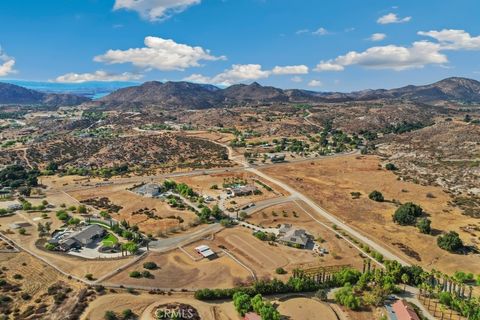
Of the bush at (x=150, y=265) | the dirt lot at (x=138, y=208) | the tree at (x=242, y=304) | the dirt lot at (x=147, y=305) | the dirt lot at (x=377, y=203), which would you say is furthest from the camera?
the dirt lot at (x=138, y=208)

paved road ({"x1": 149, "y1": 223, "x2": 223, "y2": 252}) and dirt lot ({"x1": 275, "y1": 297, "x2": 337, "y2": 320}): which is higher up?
paved road ({"x1": 149, "y1": 223, "x2": 223, "y2": 252})

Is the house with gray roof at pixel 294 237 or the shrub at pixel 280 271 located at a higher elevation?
the house with gray roof at pixel 294 237

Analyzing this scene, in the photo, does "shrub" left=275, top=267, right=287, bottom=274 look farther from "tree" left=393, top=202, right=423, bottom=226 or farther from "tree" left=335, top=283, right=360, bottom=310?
"tree" left=393, top=202, right=423, bottom=226

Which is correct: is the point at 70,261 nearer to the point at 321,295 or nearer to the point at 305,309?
the point at 305,309

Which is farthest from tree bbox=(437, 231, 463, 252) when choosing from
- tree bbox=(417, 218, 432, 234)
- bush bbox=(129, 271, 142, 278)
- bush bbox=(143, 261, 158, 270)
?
bush bbox=(129, 271, 142, 278)

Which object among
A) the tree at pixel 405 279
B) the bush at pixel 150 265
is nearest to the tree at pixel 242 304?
the bush at pixel 150 265

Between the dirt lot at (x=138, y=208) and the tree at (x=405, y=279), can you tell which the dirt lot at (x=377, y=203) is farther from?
the dirt lot at (x=138, y=208)

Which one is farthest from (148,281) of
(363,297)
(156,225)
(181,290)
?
(363,297)
